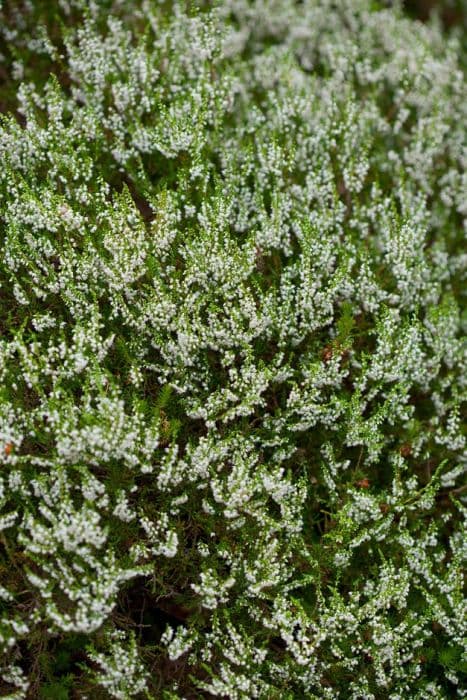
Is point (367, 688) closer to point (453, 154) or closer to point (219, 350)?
point (219, 350)

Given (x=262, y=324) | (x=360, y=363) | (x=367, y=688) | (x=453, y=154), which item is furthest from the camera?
(x=453, y=154)

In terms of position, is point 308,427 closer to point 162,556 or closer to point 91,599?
point 162,556

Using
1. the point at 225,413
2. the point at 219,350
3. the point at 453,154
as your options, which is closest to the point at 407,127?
the point at 453,154

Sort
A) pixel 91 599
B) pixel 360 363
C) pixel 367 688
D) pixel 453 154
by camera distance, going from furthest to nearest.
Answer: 1. pixel 453 154
2. pixel 360 363
3. pixel 367 688
4. pixel 91 599

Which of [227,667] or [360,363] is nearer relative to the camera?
[227,667]

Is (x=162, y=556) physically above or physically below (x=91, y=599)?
above

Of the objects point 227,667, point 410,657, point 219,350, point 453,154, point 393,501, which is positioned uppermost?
point 453,154
